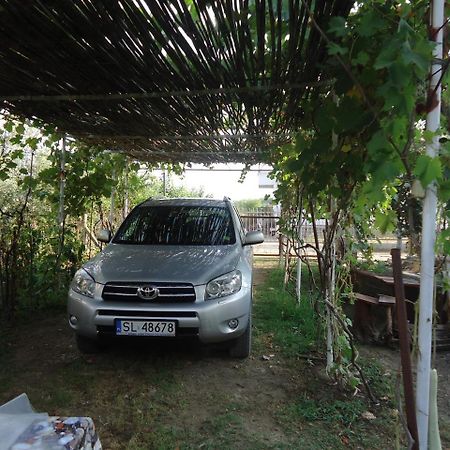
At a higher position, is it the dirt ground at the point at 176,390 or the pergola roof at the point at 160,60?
the pergola roof at the point at 160,60

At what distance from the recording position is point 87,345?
409cm

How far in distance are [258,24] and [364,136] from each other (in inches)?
36.1

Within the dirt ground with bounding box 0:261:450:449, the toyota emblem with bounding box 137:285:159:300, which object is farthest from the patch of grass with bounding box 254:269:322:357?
the toyota emblem with bounding box 137:285:159:300

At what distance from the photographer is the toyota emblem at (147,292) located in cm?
366

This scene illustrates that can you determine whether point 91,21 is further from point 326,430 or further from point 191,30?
point 326,430

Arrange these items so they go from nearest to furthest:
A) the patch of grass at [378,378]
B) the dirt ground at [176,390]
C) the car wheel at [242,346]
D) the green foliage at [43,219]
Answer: the dirt ground at [176,390], the patch of grass at [378,378], the car wheel at [242,346], the green foliage at [43,219]

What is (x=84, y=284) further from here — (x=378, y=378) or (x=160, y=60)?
(x=378, y=378)

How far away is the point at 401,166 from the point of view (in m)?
1.77

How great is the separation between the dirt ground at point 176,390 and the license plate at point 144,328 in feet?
1.38

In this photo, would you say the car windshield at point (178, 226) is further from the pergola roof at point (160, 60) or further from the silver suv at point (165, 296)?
the pergola roof at point (160, 60)

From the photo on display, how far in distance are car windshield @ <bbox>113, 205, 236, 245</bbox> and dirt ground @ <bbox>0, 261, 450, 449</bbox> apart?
118 centimetres

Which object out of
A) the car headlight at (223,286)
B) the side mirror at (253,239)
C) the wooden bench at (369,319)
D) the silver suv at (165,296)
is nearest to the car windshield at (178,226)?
the side mirror at (253,239)

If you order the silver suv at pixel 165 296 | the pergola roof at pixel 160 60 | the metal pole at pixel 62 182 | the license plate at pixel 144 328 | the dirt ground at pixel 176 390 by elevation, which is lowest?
the dirt ground at pixel 176 390

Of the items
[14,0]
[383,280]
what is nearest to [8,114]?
[14,0]
